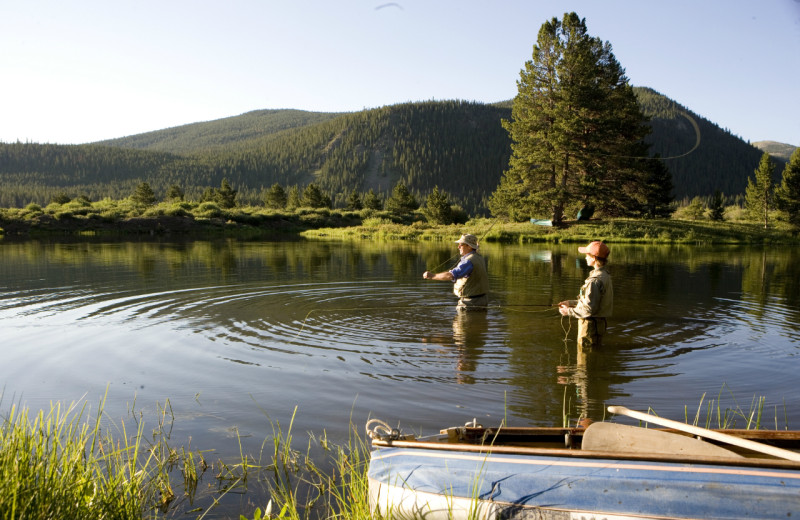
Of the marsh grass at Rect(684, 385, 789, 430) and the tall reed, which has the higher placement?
the tall reed

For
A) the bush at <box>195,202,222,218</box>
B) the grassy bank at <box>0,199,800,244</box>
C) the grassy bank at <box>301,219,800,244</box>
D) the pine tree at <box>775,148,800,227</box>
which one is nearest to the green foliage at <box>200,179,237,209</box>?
the grassy bank at <box>0,199,800,244</box>

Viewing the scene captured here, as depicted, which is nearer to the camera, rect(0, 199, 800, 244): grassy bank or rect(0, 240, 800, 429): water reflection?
rect(0, 240, 800, 429): water reflection

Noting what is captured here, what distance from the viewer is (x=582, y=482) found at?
11.6 ft

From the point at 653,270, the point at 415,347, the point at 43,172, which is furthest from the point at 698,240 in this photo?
the point at 43,172

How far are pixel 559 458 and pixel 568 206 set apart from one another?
4262cm

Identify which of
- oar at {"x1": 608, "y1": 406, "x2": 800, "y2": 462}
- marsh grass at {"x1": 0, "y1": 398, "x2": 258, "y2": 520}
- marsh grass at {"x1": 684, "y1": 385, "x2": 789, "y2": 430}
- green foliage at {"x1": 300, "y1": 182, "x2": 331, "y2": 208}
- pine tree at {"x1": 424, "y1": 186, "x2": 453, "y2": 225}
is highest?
green foliage at {"x1": 300, "y1": 182, "x2": 331, "y2": 208}

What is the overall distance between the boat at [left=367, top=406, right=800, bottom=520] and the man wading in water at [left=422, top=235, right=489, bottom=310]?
7628 millimetres

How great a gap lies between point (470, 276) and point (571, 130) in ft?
106

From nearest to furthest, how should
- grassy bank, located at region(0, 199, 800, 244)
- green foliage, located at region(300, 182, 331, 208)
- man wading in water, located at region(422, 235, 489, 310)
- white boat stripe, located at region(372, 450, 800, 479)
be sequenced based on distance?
white boat stripe, located at region(372, 450, 800, 479), man wading in water, located at region(422, 235, 489, 310), grassy bank, located at region(0, 199, 800, 244), green foliage, located at region(300, 182, 331, 208)

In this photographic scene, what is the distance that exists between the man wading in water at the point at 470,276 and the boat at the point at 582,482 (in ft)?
25.0

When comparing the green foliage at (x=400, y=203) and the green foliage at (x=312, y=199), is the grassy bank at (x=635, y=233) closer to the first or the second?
the green foliage at (x=400, y=203)

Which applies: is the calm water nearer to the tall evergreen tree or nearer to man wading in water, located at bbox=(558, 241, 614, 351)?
man wading in water, located at bbox=(558, 241, 614, 351)

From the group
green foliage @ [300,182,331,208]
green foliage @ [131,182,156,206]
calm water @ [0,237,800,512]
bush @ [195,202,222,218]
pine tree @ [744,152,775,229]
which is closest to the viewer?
calm water @ [0,237,800,512]

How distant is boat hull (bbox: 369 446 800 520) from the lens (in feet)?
10.9
